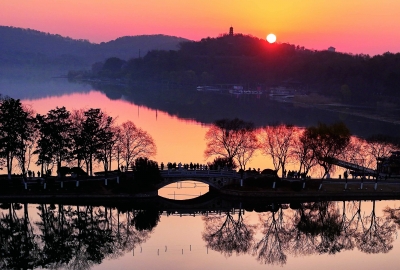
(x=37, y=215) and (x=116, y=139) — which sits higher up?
(x=116, y=139)

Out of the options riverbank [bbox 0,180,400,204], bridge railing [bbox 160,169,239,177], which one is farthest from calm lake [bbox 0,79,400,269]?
bridge railing [bbox 160,169,239,177]

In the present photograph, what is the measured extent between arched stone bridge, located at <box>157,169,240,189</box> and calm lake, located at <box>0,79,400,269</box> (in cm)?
217

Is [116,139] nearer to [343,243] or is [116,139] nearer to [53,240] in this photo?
[53,240]

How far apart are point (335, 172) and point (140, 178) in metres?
22.1

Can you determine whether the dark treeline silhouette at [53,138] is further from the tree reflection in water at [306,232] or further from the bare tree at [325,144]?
the bare tree at [325,144]

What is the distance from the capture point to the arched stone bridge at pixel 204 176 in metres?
49.5

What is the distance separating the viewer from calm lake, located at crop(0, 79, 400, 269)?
3653 cm

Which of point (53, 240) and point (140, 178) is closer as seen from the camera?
point (53, 240)

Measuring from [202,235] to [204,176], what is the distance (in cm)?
922

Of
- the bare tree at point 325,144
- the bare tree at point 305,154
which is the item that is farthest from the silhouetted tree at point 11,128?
the bare tree at point 325,144

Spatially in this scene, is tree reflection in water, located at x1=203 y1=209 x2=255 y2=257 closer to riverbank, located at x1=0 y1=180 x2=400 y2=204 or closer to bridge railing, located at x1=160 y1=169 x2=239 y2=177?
riverbank, located at x1=0 y1=180 x2=400 y2=204

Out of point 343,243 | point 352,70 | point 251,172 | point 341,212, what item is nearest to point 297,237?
point 343,243

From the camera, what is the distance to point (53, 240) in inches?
1561

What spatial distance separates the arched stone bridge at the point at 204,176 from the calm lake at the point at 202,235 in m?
2.17
